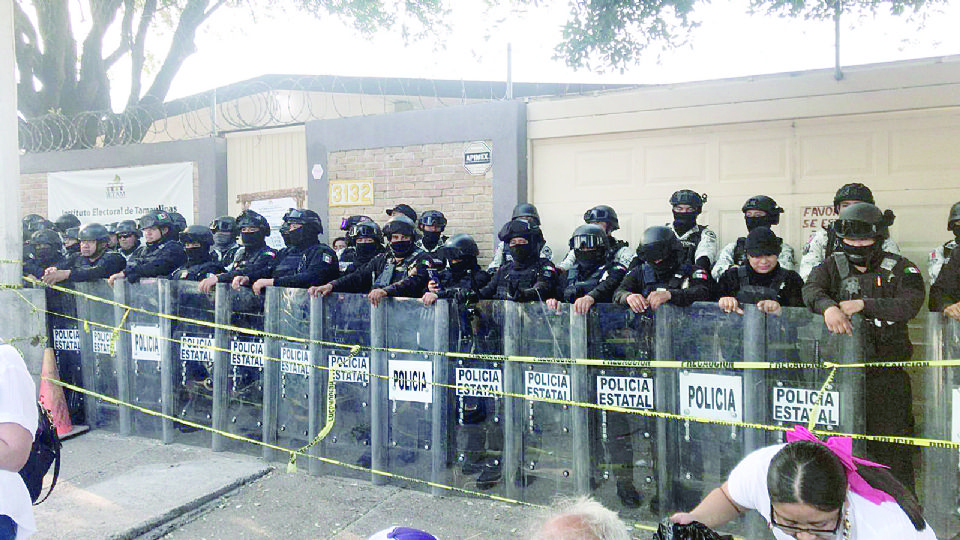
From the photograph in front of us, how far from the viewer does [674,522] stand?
2604 mm

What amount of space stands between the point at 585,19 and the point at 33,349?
24.9ft

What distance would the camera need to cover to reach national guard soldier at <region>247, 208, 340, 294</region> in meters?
6.44

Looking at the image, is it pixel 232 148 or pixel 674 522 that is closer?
pixel 674 522

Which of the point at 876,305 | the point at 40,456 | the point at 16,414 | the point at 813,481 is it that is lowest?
the point at 40,456

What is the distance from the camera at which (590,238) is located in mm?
5570

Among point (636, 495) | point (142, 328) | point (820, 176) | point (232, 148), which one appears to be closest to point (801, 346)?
point (636, 495)

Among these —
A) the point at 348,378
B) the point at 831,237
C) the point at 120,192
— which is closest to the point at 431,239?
the point at 348,378

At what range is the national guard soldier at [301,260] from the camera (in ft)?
21.1

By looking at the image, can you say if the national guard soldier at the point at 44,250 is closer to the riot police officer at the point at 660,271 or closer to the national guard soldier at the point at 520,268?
the national guard soldier at the point at 520,268

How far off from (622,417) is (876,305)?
1.63 meters

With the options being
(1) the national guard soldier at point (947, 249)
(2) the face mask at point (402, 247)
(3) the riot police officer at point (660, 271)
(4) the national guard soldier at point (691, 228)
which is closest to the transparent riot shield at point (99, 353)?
(2) the face mask at point (402, 247)

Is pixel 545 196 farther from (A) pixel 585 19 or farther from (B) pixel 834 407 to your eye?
(B) pixel 834 407

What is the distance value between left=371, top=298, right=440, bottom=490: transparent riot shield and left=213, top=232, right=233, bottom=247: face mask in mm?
3613

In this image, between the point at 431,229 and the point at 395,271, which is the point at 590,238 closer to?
the point at 395,271
